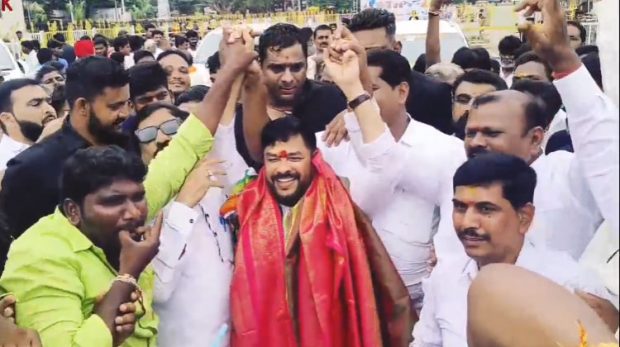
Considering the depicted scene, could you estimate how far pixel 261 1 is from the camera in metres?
45.7

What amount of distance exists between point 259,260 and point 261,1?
44.3 m

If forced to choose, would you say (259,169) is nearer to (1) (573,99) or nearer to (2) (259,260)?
(2) (259,260)

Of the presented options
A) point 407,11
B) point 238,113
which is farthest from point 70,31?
point 238,113

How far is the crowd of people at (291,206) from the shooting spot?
2.04 m

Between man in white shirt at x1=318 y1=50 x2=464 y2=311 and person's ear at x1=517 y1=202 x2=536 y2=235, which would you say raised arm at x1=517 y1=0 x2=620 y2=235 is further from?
man in white shirt at x1=318 y1=50 x2=464 y2=311

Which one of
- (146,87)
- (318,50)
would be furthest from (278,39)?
(318,50)

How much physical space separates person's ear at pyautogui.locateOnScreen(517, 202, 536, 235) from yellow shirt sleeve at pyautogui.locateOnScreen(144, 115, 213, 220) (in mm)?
1059

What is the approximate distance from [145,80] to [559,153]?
7.16 feet

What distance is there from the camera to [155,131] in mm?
3104

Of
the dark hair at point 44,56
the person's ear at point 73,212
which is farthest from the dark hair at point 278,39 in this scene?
the dark hair at point 44,56

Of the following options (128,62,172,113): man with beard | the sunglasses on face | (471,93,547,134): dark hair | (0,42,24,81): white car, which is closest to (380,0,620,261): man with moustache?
(471,93,547,134): dark hair

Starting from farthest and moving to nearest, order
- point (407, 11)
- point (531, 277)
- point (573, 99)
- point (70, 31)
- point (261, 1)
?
point (261, 1) < point (70, 31) < point (407, 11) < point (573, 99) < point (531, 277)

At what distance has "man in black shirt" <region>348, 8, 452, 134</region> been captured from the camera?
4316 mm

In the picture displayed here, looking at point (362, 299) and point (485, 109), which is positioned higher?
point (485, 109)
